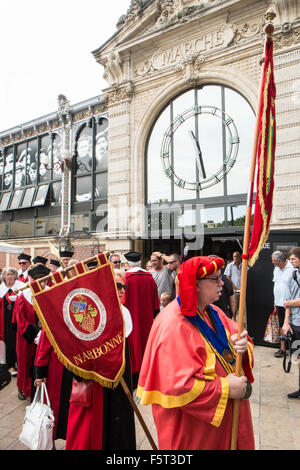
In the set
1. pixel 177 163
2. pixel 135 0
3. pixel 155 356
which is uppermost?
pixel 135 0

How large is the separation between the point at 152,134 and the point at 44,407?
1053cm

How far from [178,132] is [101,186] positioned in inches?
160

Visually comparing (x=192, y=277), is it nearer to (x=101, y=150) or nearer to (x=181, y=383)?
(x=181, y=383)

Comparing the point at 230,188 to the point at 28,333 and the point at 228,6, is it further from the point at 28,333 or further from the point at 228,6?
the point at 28,333

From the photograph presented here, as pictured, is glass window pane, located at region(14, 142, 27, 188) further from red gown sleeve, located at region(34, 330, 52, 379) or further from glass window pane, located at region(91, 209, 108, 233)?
red gown sleeve, located at region(34, 330, 52, 379)

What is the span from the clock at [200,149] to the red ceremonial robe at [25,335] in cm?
781

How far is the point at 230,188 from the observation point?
1010 cm

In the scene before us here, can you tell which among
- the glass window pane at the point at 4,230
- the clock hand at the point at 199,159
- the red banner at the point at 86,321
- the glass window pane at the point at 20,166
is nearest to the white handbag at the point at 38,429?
the red banner at the point at 86,321

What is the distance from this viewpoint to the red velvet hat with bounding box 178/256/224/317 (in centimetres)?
193

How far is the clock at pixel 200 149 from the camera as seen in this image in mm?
10008

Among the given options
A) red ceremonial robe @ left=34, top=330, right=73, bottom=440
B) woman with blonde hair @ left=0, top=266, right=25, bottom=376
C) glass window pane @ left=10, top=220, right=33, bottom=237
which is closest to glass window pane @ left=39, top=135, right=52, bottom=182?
glass window pane @ left=10, top=220, right=33, bottom=237

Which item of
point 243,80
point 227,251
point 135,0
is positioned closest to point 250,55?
point 243,80

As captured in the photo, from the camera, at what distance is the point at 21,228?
15547mm
